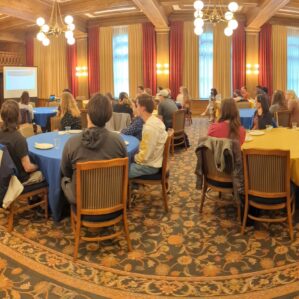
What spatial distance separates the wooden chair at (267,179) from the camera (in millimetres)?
3178

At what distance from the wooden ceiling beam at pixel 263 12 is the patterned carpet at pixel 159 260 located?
6.29 m

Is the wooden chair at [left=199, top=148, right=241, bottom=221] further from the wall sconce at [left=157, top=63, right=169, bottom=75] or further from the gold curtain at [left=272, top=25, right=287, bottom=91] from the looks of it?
the gold curtain at [left=272, top=25, right=287, bottom=91]

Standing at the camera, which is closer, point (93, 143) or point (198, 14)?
point (93, 143)

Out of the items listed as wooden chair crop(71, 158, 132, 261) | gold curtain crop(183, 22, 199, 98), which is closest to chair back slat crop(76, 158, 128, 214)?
wooden chair crop(71, 158, 132, 261)

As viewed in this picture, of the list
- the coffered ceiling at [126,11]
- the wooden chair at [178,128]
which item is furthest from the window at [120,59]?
the wooden chair at [178,128]

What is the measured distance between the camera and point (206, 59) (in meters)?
13.1

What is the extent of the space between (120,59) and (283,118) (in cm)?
866

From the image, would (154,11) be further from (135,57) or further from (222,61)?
(222,61)

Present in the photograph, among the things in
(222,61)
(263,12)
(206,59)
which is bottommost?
(222,61)

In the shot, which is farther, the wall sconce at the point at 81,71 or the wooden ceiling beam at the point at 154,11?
the wall sconce at the point at 81,71

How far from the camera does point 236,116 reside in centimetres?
376

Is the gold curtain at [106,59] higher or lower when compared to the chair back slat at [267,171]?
higher

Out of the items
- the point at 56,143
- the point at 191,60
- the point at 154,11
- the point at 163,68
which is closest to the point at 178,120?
the point at 56,143

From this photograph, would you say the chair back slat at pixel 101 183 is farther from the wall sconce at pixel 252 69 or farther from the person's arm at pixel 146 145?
the wall sconce at pixel 252 69
